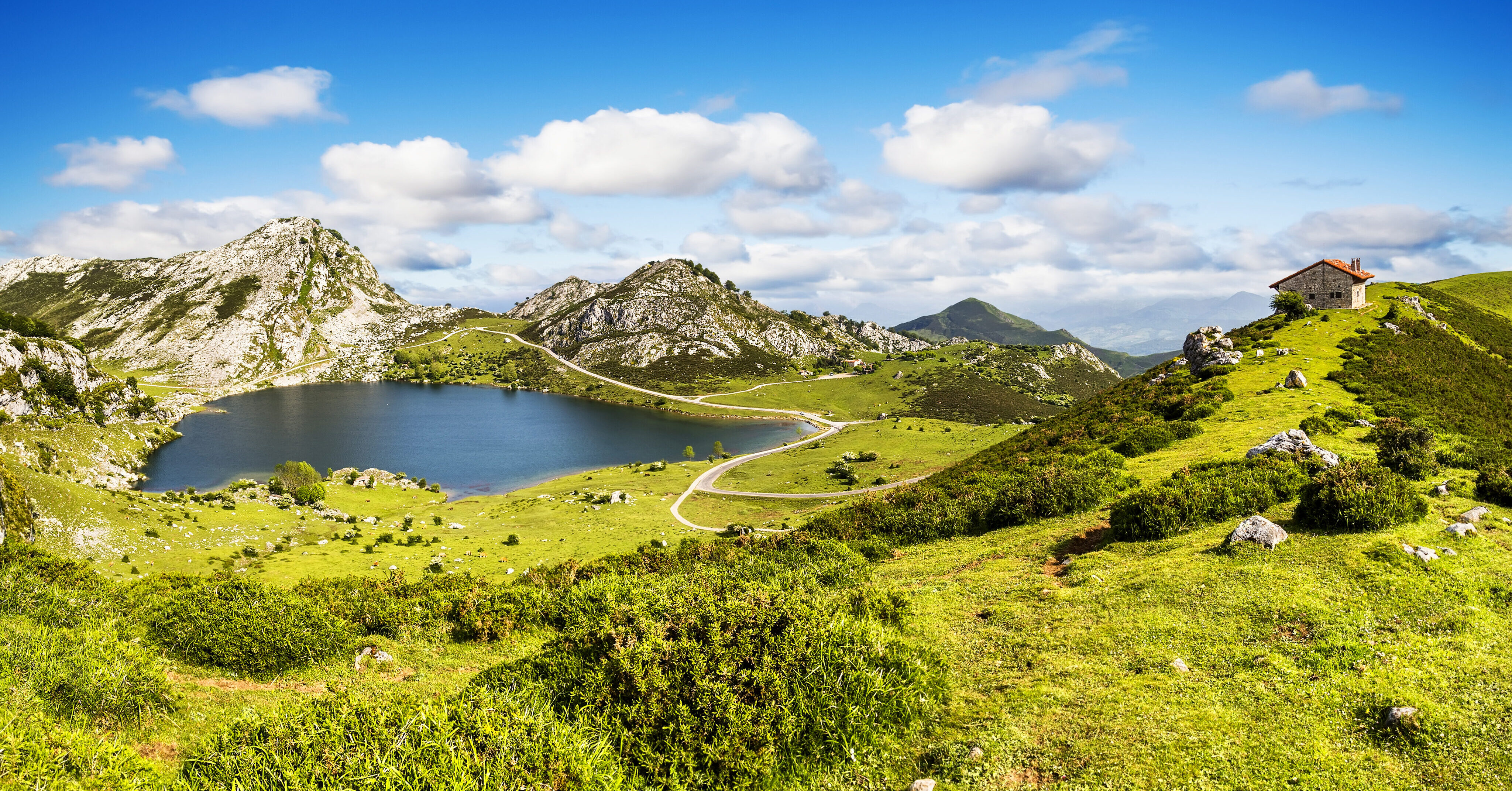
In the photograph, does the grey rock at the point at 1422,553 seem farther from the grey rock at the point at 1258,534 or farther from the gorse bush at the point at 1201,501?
the gorse bush at the point at 1201,501

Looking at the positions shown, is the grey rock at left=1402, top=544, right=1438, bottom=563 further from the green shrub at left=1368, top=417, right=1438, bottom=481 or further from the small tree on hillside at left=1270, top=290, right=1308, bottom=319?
the small tree on hillside at left=1270, top=290, right=1308, bottom=319

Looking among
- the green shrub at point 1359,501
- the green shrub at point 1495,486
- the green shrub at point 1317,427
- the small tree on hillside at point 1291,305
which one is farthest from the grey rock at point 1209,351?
the green shrub at point 1359,501

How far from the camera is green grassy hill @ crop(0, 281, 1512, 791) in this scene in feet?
32.3

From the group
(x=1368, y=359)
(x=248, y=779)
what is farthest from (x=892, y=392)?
(x=248, y=779)

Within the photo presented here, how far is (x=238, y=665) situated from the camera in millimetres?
18984

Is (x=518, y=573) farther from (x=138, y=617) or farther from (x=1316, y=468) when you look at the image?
(x=1316, y=468)

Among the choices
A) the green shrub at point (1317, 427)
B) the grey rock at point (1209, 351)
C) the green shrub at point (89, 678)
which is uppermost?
the grey rock at point (1209, 351)

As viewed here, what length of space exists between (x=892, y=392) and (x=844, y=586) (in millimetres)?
A: 179542

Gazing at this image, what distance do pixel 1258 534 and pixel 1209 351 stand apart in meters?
48.0

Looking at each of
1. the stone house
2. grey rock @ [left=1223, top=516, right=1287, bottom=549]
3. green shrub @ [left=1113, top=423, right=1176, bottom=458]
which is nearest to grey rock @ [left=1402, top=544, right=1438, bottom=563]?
grey rock @ [left=1223, top=516, right=1287, bottom=549]

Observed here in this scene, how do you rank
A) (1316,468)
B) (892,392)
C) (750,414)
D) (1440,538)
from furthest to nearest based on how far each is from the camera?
(892,392) < (750,414) < (1316,468) < (1440,538)

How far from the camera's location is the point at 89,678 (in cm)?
1360

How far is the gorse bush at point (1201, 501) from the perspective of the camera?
2233 centimetres

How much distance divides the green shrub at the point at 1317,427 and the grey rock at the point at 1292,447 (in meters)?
4.30
